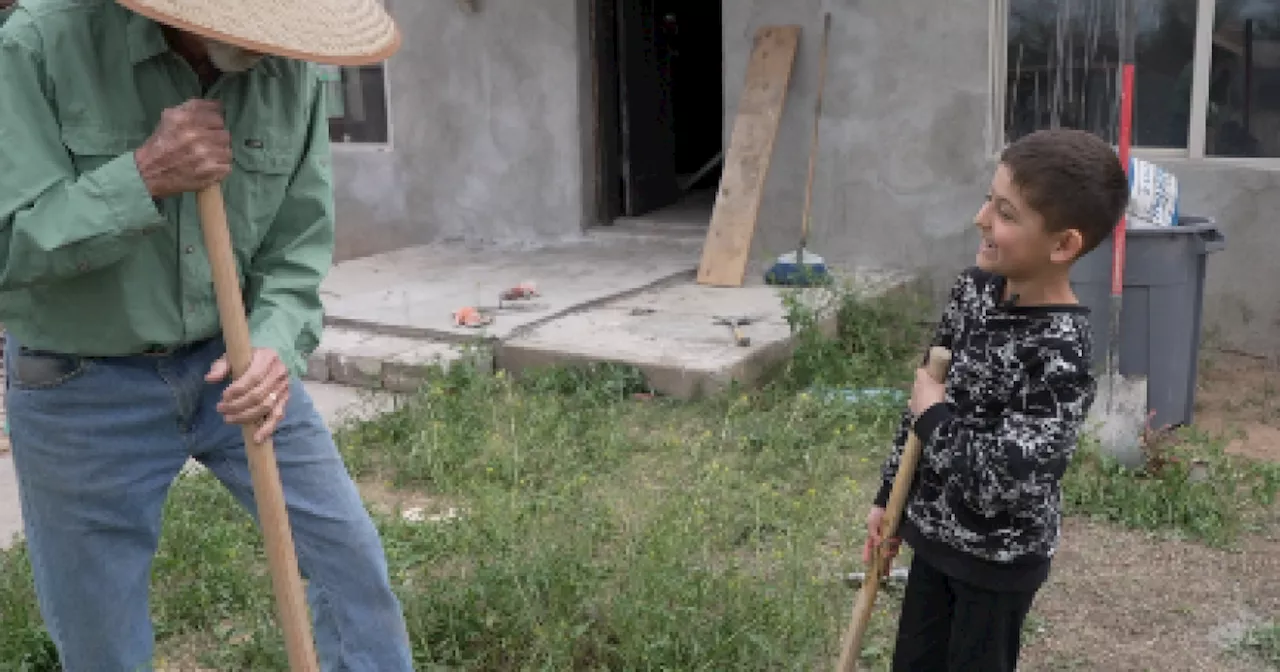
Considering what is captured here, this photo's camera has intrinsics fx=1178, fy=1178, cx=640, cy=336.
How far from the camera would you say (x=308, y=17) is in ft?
6.26

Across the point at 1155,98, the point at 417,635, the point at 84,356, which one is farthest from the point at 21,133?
the point at 1155,98

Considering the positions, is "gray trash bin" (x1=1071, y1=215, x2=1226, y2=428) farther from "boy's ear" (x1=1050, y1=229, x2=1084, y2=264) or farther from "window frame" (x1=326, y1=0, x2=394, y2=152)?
"window frame" (x1=326, y1=0, x2=394, y2=152)

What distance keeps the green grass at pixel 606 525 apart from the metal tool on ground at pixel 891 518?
446 mm

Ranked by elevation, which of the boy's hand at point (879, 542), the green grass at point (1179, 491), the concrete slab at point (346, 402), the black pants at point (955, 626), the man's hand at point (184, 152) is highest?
the man's hand at point (184, 152)

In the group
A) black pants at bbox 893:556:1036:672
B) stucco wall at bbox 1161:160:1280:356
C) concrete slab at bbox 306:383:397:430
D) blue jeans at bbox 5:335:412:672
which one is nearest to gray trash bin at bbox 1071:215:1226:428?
stucco wall at bbox 1161:160:1280:356

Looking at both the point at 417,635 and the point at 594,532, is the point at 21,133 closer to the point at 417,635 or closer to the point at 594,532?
the point at 417,635

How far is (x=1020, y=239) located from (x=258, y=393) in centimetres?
139

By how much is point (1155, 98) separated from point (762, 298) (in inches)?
91.7

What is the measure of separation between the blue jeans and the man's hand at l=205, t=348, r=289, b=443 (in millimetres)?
185

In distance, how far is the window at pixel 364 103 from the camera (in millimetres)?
8952

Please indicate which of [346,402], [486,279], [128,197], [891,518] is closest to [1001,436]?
[891,518]

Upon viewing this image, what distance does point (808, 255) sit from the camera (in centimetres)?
694

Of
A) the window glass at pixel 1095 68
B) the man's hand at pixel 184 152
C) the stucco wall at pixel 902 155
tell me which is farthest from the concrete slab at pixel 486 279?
the man's hand at pixel 184 152

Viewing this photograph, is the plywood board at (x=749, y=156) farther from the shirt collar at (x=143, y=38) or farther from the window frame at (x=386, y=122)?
the shirt collar at (x=143, y=38)
